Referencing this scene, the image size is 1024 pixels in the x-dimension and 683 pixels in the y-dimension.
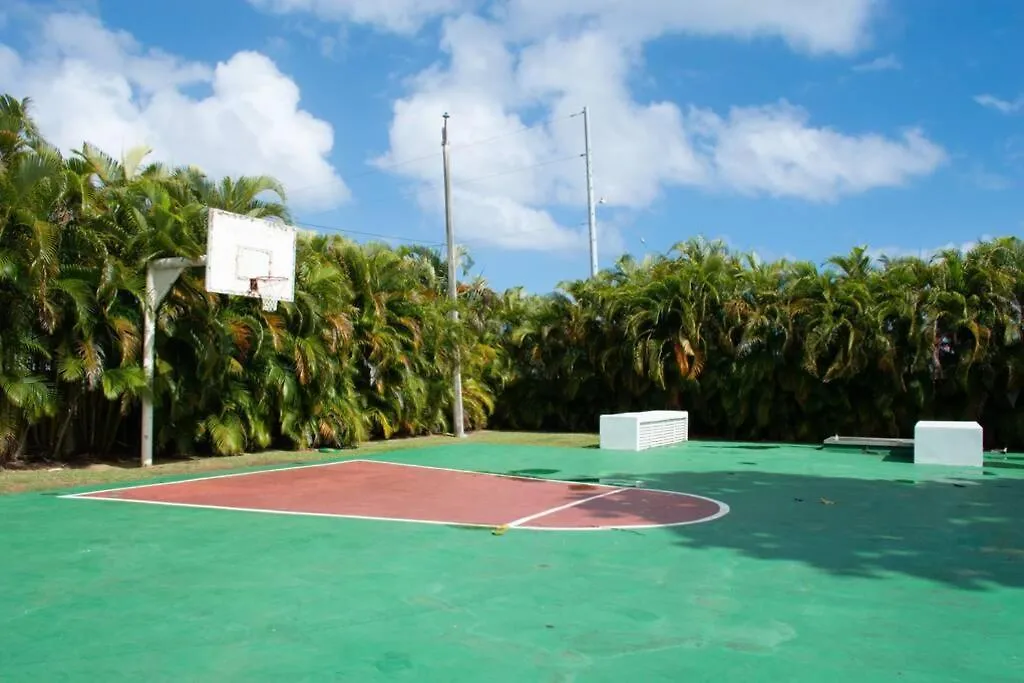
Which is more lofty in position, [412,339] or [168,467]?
[412,339]

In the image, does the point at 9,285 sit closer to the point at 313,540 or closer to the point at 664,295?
the point at 313,540

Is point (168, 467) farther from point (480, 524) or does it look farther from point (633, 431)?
point (633, 431)

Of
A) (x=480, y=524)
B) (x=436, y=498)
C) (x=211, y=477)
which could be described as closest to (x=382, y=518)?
(x=480, y=524)

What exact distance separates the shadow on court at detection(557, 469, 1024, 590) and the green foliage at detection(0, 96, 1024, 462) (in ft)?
21.5

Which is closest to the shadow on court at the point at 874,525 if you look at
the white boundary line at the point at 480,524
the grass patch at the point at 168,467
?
the white boundary line at the point at 480,524

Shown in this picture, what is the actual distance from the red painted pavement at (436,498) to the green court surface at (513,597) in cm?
55

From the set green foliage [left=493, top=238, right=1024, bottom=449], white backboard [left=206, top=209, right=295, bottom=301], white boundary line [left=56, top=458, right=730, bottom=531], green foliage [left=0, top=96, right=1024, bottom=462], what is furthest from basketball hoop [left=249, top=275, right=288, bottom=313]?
green foliage [left=493, top=238, right=1024, bottom=449]

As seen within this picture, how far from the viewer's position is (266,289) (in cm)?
1459

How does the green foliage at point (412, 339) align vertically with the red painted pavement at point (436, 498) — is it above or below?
above

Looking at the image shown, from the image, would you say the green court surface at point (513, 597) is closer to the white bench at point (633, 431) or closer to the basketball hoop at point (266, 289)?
the basketball hoop at point (266, 289)

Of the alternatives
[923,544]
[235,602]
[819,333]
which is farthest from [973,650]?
[819,333]

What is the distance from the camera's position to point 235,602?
18.8 feet

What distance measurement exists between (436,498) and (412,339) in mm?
9274

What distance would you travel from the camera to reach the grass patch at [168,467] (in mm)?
12008
